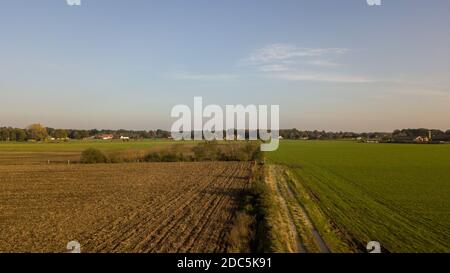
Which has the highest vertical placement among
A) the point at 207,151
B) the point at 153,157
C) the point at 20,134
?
the point at 20,134

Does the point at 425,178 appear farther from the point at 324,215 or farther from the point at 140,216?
the point at 140,216

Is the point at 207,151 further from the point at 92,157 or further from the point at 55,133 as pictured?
the point at 55,133

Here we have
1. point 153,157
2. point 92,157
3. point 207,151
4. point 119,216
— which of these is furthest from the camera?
point 207,151

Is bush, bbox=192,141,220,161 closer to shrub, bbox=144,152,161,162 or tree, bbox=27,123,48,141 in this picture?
shrub, bbox=144,152,161,162

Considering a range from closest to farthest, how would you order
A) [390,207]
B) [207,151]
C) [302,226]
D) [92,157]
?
[302,226] → [390,207] → [92,157] → [207,151]

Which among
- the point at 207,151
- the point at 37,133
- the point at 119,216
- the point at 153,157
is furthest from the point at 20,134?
the point at 119,216

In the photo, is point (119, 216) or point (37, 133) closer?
point (119, 216)
